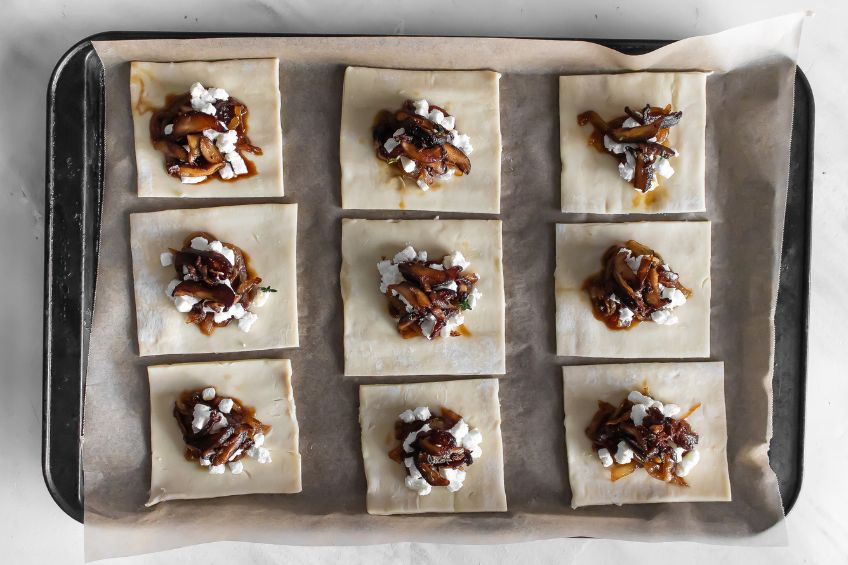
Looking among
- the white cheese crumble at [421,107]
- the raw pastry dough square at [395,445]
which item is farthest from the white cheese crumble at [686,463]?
the white cheese crumble at [421,107]

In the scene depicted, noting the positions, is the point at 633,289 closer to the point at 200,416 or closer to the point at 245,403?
the point at 245,403

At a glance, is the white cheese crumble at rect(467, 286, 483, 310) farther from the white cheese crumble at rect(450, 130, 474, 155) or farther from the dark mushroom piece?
the dark mushroom piece

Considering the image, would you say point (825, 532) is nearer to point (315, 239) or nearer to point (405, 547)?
point (405, 547)

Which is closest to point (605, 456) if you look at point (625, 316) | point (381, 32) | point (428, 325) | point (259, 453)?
point (625, 316)

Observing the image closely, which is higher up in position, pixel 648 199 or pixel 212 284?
pixel 648 199

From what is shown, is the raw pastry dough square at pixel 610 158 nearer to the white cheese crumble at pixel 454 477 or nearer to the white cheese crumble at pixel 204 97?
the white cheese crumble at pixel 454 477

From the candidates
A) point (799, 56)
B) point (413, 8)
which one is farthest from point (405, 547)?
point (799, 56)
